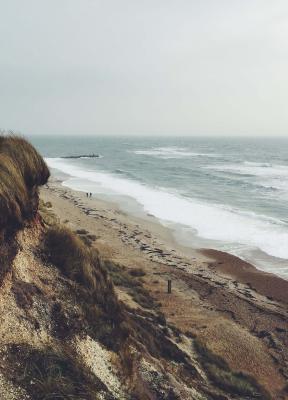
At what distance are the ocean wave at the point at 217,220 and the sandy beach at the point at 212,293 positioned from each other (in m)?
3.54

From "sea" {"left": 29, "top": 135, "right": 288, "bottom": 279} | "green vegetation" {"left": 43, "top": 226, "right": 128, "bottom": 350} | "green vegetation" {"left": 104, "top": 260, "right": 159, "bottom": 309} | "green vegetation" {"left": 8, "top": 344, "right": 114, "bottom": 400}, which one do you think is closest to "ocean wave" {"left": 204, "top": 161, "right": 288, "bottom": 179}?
"sea" {"left": 29, "top": 135, "right": 288, "bottom": 279}

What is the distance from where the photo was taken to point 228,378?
42.4ft

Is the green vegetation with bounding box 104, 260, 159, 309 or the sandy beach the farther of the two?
the green vegetation with bounding box 104, 260, 159, 309

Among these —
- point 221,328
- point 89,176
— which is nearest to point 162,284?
point 221,328

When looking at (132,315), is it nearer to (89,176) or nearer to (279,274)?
(279,274)

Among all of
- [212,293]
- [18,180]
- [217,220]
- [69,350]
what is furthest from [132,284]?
[217,220]

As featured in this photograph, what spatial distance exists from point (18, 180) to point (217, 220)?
2861 cm

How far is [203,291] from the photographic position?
2122 cm

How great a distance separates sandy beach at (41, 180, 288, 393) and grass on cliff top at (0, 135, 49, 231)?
607cm

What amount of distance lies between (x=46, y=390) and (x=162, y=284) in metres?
13.3

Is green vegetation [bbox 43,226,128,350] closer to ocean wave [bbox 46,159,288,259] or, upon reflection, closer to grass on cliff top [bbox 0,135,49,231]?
grass on cliff top [bbox 0,135,49,231]

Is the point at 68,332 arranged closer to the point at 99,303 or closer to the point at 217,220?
the point at 99,303

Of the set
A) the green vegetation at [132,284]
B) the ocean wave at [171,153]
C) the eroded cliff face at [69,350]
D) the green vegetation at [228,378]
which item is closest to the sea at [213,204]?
the green vegetation at [132,284]

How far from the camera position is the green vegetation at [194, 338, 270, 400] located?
1252 centimetres
